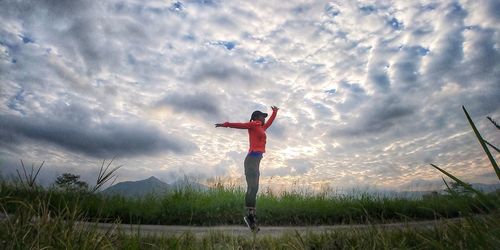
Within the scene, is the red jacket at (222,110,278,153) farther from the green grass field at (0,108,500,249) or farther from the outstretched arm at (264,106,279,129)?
the green grass field at (0,108,500,249)

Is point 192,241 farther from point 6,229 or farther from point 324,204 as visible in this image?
point 324,204

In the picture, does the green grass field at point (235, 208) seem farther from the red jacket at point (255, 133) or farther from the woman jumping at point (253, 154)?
the red jacket at point (255, 133)

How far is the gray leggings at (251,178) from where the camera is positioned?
33.3 feet

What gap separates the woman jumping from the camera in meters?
10.1

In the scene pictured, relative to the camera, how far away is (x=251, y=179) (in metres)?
10.3

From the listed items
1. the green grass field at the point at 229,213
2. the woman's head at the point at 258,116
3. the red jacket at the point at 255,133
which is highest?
the woman's head at the point at 258,116

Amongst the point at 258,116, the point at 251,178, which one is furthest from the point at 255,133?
the point at 251,178

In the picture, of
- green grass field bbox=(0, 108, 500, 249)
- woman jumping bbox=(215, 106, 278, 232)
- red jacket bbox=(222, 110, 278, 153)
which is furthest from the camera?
red jacket bbox=(222, 110, 278, 153)

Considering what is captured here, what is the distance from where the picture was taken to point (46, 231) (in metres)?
3.52

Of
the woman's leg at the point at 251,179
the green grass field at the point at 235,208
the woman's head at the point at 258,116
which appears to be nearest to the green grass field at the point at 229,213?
the green grass field at the point at 235,208

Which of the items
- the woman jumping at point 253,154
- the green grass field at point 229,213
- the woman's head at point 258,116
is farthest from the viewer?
the woman's head at point 258,116

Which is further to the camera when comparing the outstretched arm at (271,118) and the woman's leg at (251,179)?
the outstretched arm at (271,118)

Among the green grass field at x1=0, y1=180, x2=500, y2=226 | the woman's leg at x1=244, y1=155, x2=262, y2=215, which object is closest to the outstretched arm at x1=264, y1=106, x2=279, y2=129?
the woman's leg at x1=244, y1=155, x2=262, y2=215

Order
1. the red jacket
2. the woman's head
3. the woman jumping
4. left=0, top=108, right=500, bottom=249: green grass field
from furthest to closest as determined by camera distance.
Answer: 1. the woman's head
2. the red jacket
3. the woman jumping
4. left=0, top=108, right=500, bottom=249: green grass field
